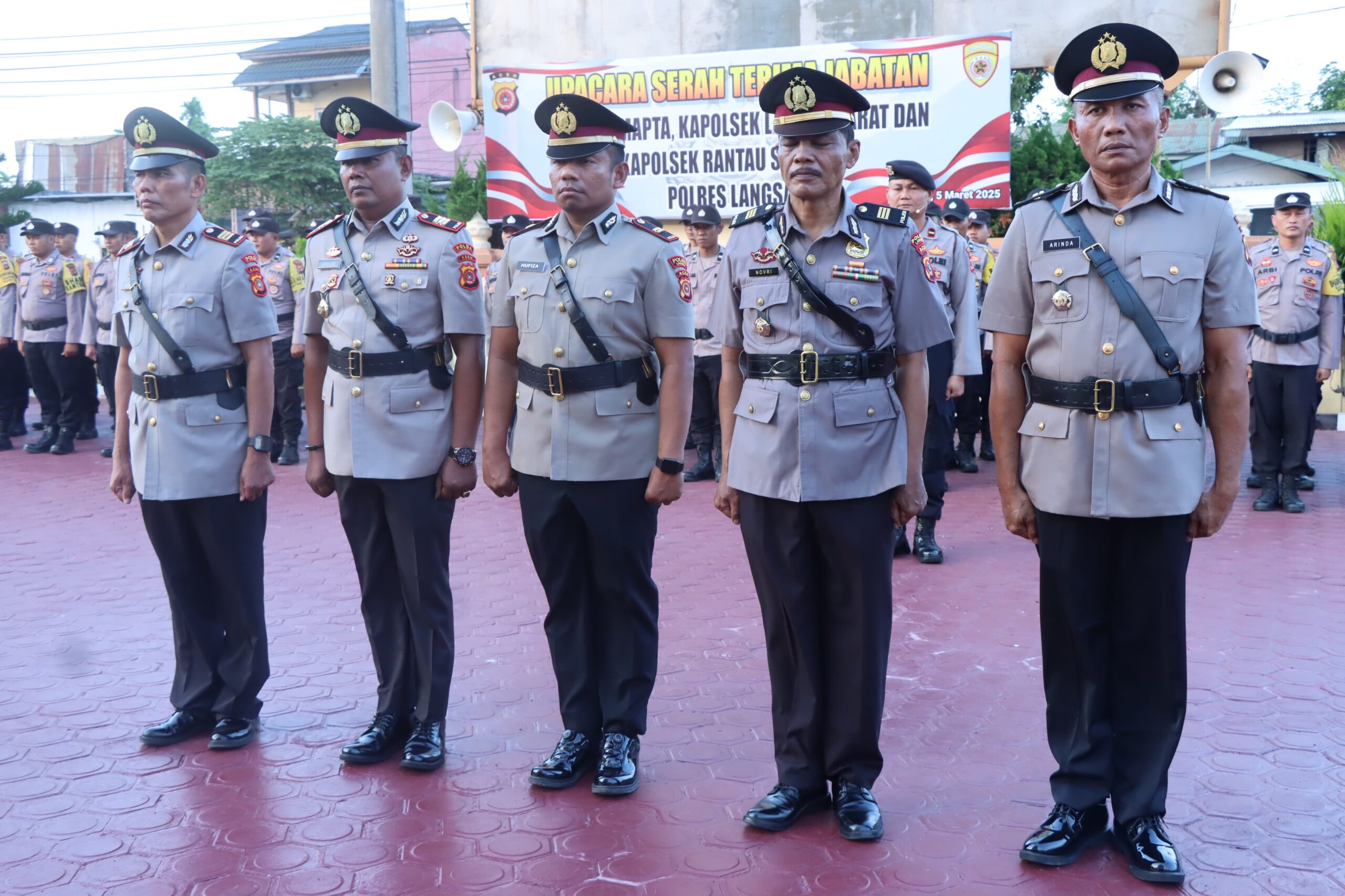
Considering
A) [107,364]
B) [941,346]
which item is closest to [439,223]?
[941,346]

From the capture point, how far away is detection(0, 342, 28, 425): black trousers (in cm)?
1229

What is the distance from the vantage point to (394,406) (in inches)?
151

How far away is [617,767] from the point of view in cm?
368

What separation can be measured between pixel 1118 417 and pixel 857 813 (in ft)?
4.19

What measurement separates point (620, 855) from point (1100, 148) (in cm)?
224

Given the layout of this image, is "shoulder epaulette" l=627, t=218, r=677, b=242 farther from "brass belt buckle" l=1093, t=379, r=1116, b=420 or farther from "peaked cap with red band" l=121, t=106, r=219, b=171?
"peaked cap with red band" l=121, t=106, r=219, b=171

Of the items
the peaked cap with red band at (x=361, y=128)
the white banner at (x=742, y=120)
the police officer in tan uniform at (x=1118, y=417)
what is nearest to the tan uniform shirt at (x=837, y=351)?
the police officer in tan uniform at (x=1118, y=417)

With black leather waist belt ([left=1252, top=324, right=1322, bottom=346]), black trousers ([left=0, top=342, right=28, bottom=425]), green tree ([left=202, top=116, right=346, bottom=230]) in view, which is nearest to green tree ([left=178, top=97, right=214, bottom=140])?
green tree ([left=202, top=116, right=346, bottom=230])

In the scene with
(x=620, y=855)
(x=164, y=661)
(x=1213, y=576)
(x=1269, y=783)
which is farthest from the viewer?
(x=1213, y=576)

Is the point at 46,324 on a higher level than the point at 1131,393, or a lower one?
higher

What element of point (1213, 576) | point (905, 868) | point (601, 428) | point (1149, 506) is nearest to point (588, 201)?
point (601, 428)

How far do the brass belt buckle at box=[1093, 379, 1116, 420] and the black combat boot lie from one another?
11.7 feet

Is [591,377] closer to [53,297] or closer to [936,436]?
[936,436]

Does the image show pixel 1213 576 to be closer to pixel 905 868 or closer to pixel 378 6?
pixel 905 868
